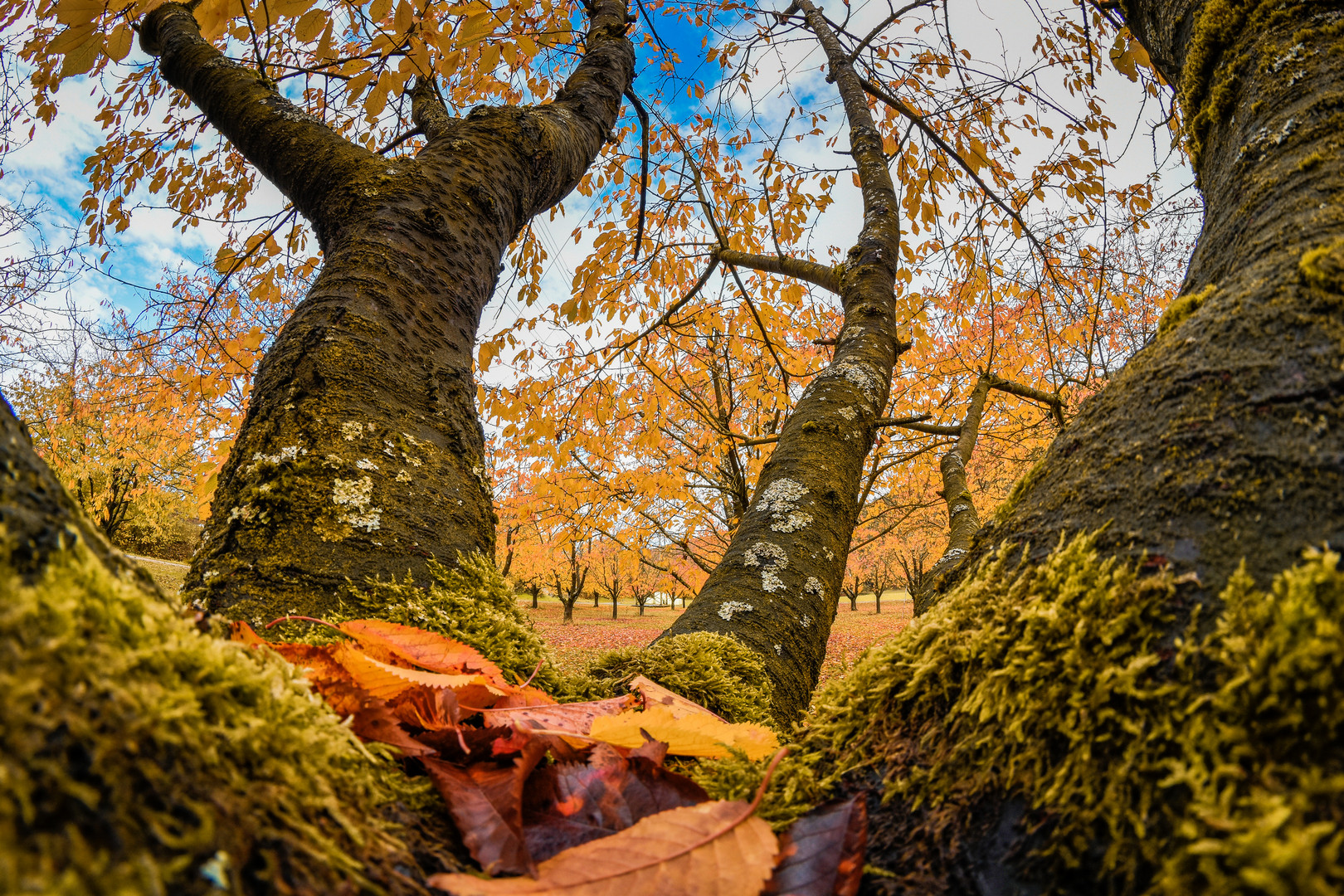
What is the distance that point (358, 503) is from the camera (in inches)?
56.6

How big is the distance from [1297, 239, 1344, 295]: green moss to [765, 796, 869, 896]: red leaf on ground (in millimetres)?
835

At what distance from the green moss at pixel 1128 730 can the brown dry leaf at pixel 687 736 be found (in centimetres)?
14

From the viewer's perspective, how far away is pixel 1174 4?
4.62ft

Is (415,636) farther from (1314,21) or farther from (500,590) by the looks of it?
(1314,21)

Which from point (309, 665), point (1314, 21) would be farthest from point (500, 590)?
point (1314, 21)

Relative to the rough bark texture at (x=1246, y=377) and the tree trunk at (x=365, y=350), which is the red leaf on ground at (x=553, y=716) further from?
the rough bark texture at (x=1246, y=377)

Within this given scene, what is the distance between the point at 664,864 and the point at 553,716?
426 millimetres

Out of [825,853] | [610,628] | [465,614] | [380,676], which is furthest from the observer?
[610,628]

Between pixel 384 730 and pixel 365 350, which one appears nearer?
pixel 384 730

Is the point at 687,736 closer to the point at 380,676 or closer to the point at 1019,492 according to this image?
the point at 380,676

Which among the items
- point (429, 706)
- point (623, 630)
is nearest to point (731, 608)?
point (429, 706)

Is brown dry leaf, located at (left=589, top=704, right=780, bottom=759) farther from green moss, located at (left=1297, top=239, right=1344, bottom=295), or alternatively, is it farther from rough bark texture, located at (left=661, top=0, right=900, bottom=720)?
green moss, located at (left=1297, top=239, right=1344, bottom=295)

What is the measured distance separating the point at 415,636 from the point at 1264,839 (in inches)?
43.3

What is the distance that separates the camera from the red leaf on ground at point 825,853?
0.58 metres
